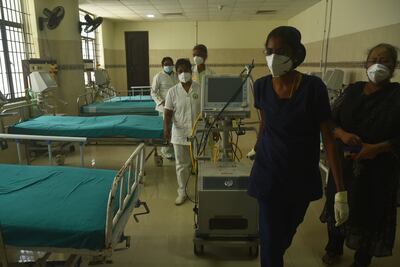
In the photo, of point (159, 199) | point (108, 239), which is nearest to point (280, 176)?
point (108, 239)

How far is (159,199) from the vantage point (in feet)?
11.0

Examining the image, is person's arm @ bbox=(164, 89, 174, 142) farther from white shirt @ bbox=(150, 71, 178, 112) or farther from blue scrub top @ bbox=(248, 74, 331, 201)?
blue scrub top @ bbox=(248, 74, 331, 201)

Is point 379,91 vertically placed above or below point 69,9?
below

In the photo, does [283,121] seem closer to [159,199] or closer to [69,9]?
[159,199]

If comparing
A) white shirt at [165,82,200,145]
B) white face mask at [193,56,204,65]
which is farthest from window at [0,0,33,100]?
white shirt at [165,82,200,145]

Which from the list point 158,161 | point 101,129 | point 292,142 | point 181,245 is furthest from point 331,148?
point 158,161

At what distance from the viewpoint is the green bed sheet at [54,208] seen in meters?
1.52

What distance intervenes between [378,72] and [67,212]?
75.7 inches

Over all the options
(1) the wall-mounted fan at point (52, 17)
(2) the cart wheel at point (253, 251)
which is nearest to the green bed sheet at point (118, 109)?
(1) the wall-mounted fan at point (52, 17)

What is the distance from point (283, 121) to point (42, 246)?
51.0 inches

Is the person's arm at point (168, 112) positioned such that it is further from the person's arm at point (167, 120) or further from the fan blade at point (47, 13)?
the fan blade at point (47, 13)

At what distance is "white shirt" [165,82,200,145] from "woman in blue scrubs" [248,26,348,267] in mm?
1481

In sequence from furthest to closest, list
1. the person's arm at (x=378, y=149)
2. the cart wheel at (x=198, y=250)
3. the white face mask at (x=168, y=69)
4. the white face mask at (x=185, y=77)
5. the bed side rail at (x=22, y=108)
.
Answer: the white face mask at (x=168, y=69) < the bed side rail at (x=22, y=108) < the white face mask at (x=185, y=77) < the cart wheel at (x=198, y=250) < the person's arm at (x=378, y=149)

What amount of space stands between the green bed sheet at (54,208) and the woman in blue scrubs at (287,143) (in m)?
0.84
